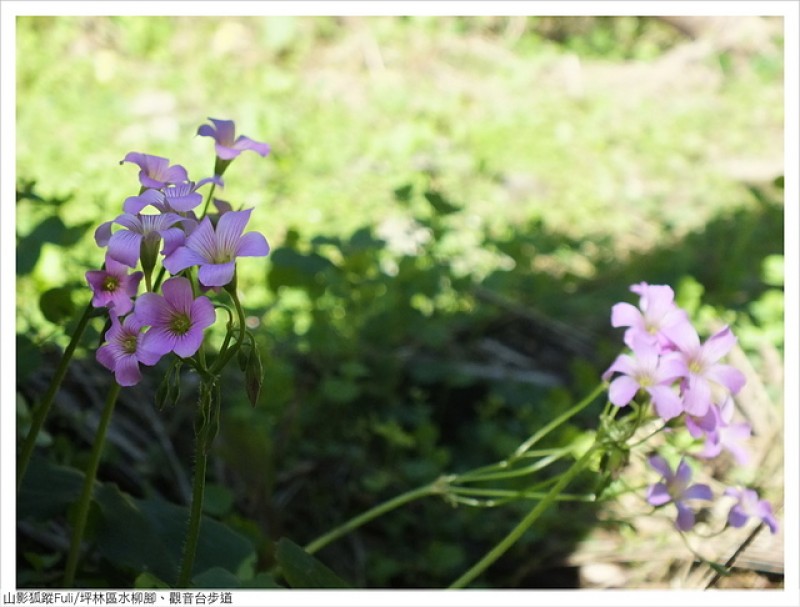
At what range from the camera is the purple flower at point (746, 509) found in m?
1.38

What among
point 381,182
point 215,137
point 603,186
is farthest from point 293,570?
point 603,186

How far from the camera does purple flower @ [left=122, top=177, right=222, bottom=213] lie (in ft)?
3.30

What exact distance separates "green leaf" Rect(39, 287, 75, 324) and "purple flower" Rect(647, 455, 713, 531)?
3.24 feet

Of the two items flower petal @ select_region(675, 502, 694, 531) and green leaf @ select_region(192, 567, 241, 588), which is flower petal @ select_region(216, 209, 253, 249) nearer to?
green leaf @ select_region(192, 567, 241, 588)

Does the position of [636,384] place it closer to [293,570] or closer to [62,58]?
[293,570]

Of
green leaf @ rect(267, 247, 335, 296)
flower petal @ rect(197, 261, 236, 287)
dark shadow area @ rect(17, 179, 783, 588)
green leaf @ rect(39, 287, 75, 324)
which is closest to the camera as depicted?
flower petal @ rect(197, 261, 236, 287)

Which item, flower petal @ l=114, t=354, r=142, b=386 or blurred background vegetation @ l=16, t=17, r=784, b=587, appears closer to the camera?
flower petal @ l=114, t=354, r=142, b=386

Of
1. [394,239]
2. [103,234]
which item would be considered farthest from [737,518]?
[394,239]

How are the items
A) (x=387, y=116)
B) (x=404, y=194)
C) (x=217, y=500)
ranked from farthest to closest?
(x=387, y=116) → (x=404, y=194) → (x=217, y=500)

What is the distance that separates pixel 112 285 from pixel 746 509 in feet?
3.21

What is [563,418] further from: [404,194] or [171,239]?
[404,194]

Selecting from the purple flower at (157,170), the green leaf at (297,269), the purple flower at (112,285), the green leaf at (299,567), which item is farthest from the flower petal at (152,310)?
the green leaf at (297,269)

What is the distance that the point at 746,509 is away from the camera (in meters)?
1.41

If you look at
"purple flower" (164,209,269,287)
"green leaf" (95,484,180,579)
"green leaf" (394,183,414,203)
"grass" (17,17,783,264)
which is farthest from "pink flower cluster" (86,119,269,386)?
"grass" (17,17,783,264)
